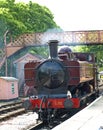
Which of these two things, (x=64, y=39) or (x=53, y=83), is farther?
(x=64, y=39)

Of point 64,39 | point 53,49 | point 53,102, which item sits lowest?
point 53,102

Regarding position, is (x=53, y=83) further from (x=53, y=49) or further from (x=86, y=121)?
(x=86, y=121)

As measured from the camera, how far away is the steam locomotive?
16.1 metres

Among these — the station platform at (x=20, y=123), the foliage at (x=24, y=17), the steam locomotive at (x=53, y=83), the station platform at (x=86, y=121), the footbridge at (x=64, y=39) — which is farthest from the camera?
the foliage at (x=24, y=17)

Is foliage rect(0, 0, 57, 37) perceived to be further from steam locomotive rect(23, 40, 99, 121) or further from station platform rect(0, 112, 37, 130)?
steam locomotive rect(23, 40, 99, 121)

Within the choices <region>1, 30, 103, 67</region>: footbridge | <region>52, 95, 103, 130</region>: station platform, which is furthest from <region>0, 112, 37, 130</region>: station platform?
<region>1, 30, 103, 67</region>: footbridge

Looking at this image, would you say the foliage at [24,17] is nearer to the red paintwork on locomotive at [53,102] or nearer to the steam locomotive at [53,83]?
the steam locomotive at [53,83]

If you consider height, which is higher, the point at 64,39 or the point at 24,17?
the point at 24,17

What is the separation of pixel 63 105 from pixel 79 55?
192 inches

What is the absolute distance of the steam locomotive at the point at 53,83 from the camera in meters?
16.1

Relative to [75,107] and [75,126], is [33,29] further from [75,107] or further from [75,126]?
[75,126]

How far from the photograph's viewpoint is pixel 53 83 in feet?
54.1

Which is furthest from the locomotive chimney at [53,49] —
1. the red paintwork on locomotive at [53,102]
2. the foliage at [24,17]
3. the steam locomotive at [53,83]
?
the foliage at [24,17]

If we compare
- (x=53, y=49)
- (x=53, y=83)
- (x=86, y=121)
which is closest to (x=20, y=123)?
(x=53, y=83)
